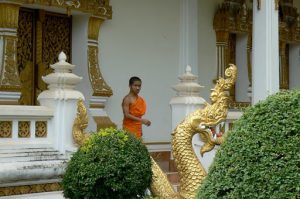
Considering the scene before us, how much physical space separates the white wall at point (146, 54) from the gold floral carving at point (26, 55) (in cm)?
135

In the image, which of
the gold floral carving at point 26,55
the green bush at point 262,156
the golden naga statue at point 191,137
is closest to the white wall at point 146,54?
the gold floral carving at point 26,55

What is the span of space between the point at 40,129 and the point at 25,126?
22 cm

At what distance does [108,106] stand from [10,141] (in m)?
3.80

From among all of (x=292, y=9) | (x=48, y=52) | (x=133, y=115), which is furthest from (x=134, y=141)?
(x=292, y=9)

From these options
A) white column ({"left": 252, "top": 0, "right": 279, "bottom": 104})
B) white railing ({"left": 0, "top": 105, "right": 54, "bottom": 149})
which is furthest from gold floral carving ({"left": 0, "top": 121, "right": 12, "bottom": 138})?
white column ({"left": 252, "top": 0, "right": 279, "bottom": 104})

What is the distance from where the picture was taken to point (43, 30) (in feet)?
33.3

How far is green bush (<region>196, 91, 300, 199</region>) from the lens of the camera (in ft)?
12.1

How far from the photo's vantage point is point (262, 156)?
150 inches

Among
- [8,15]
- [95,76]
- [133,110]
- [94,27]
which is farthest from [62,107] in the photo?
[94,27]

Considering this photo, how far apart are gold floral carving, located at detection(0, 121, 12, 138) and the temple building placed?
0.4 inches

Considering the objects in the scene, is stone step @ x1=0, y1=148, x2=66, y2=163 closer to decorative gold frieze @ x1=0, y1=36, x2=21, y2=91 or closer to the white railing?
the white railing

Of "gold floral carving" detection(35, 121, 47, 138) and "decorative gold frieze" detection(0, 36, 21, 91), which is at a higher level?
"decorative gold frieze" detection(0, 36, 21, 91)

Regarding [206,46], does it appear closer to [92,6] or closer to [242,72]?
[242,72]

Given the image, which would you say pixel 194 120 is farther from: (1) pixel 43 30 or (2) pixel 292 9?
(2) pixel 292 9
